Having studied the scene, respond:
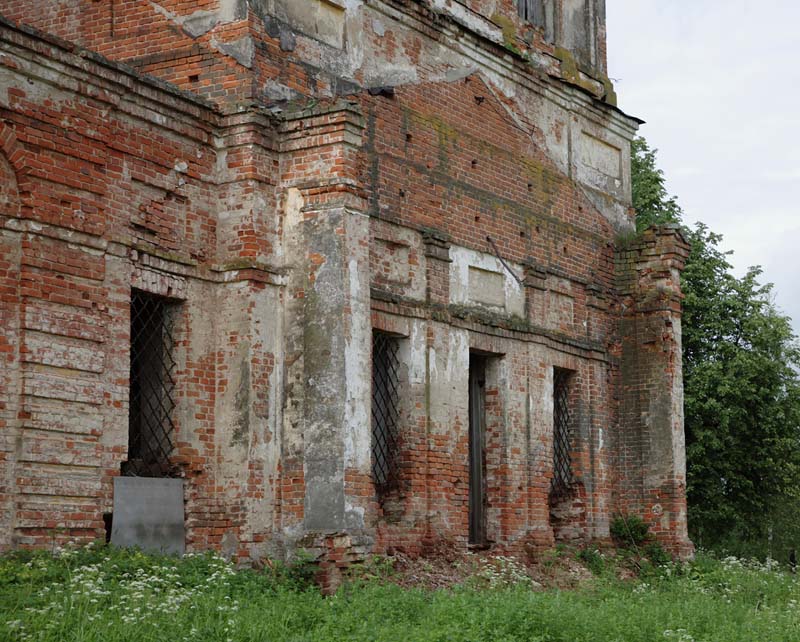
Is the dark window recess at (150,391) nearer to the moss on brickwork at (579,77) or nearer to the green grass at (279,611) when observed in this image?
the green grass at (279,611)

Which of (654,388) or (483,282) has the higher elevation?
(483,282)

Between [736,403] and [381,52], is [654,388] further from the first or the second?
[381,52]

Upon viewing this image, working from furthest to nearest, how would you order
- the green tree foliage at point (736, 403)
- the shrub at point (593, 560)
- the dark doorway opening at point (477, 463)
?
the green tree foliage at point (736, 403), the shrub at point (593, 560), the dark doorway opening at point (477, 463)

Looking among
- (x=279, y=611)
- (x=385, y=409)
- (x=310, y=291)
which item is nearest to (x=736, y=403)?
(x=385, y=409)

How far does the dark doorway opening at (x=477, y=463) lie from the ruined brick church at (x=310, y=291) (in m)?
0.03

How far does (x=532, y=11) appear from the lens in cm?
1962

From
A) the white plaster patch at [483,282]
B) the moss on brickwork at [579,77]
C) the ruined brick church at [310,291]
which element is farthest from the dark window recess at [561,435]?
the moss on brickwork at [579,77]

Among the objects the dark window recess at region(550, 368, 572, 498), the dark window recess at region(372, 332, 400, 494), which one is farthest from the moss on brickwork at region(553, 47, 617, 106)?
the dark window recess at region(372, 332, 400, 494)

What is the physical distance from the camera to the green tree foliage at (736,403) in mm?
23375

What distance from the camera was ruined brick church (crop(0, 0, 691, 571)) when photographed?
11781 millimetres

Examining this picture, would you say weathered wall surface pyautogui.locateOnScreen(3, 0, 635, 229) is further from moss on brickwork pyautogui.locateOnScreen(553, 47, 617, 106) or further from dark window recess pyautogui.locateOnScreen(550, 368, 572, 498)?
dark window recess pyautogui.locateOnScreen(550, 368, 572, 498)

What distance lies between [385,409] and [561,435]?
4093 millimetres

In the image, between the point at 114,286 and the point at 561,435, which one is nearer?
the point at 114,286

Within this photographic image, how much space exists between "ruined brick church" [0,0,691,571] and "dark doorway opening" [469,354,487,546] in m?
0.03
